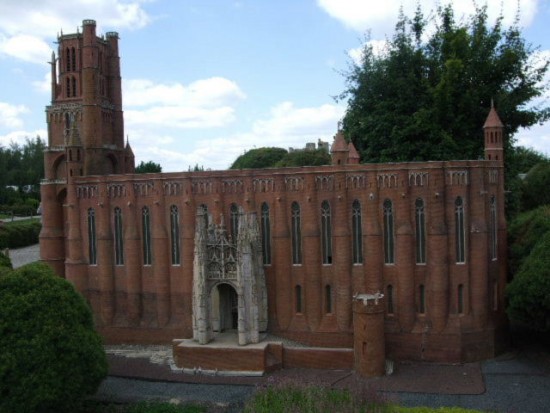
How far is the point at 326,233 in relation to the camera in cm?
3153

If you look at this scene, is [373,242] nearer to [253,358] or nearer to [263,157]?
[253,358]

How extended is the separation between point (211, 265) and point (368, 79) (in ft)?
69.0

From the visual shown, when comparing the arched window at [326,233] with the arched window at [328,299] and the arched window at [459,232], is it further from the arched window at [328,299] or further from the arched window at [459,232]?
the arched window at [459,232]

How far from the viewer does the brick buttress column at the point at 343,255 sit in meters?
30.9

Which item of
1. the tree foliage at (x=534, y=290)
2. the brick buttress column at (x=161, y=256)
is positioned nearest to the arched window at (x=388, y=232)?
the tree foliage at (x=534, y=290)

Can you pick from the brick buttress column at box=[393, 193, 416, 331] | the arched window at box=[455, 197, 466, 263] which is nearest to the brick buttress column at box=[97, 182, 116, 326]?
the brick buttress column at box=[393, 193, 416, 331]

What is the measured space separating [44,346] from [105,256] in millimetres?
12423

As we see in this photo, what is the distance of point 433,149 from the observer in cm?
4066

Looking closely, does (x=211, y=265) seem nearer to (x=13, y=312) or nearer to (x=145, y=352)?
(x=145, y=352)

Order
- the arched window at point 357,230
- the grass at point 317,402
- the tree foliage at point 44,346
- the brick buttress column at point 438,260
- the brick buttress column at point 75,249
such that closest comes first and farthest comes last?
1. the grass at point 317,402
2. the tree foliage at point 44,346
3. the brick buttress column at point 438,260
4. the arched window at point 357,230
5. the brick buttress column at point 75,249

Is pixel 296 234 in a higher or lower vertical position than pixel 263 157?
lower

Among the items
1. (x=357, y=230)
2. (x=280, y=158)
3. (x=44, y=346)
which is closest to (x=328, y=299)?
(x=357, y=230)

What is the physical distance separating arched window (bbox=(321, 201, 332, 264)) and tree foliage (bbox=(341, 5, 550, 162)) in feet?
40.5

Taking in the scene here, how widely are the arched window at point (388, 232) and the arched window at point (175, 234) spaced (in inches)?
440
